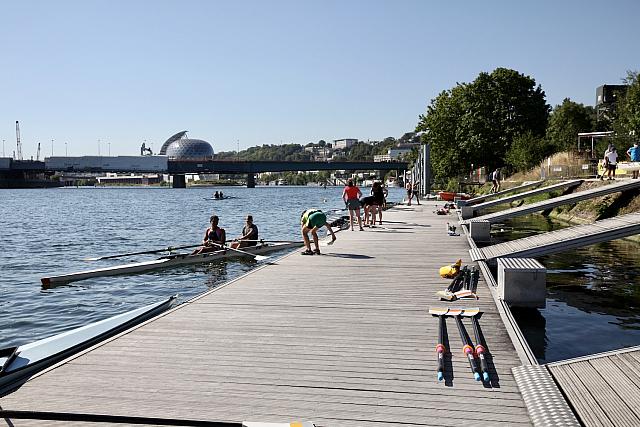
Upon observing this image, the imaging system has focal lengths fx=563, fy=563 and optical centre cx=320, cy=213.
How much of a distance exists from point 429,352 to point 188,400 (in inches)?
112

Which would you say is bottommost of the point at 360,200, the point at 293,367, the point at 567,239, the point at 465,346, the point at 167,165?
the point at 293,367

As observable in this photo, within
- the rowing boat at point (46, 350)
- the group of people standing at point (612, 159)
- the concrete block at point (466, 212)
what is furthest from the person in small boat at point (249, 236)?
the group of people standing at point (612, 159)

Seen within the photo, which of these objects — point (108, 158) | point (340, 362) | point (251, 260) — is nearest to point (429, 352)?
point (340, 362)

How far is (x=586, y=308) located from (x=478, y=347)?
22.0 feet

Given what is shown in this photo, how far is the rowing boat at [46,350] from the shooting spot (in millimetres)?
6238

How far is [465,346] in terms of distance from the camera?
6.46 metres

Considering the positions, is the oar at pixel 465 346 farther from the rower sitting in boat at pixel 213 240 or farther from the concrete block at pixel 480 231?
the rower sitting in boat at pixel 213 240

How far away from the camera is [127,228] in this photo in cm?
3988

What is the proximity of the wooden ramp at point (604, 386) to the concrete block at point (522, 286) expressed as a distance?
275 centimetres

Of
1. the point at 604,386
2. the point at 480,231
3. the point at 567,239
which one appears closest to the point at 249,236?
the point at 480,231

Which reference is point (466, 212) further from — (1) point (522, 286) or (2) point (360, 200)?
(1) point (522, 286)

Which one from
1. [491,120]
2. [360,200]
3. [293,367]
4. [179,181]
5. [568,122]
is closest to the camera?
[293,367]

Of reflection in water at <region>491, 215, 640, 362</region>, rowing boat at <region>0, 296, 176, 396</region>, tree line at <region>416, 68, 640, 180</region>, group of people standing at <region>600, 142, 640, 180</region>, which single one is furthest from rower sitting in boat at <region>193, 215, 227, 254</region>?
tree line at <region>416, 68, 640, 180</region>

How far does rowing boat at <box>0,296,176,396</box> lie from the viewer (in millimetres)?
6238
